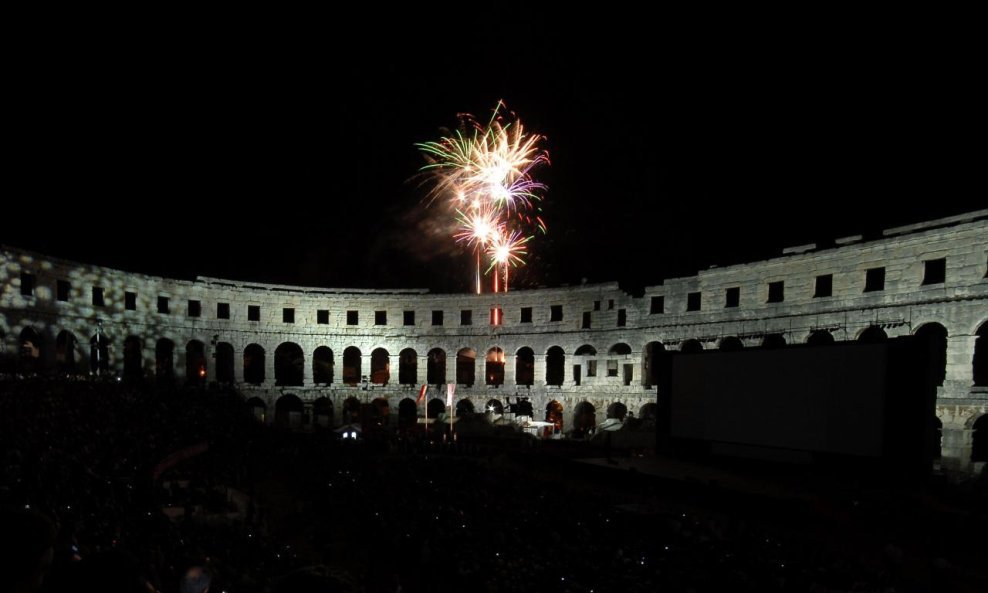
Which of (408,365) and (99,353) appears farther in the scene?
(408,365)

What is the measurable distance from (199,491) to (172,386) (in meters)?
18.0

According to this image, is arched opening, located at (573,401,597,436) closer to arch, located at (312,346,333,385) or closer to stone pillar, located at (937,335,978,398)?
stone pillar, located at (937,335,978,398)

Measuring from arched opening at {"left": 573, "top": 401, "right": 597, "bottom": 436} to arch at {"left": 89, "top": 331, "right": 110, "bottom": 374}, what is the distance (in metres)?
30.9

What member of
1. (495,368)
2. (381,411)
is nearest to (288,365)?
(381,411)

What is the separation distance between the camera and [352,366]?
61.1m

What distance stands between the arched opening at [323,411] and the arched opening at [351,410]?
1.17 m

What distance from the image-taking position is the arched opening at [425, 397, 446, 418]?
47031mm

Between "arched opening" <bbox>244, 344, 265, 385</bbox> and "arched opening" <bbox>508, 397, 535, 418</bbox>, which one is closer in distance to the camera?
"arched opening" <bbox>508, 397, 535, 418</bbox>

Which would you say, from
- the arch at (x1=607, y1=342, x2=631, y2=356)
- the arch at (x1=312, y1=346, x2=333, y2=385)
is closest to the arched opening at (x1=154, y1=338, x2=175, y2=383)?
the arch at (x1=312, y1=346, x2=333, y2=385)

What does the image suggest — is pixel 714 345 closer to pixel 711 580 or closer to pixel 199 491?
pixel 711 580

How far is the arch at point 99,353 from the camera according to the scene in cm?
3641

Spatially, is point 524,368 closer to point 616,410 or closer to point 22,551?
point 616,410

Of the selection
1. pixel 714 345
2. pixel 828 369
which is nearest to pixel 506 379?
pixel 714 345

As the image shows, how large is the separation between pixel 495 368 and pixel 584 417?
43.3ft
